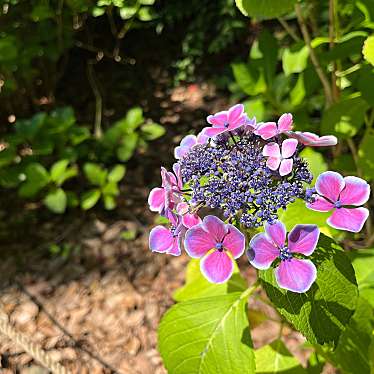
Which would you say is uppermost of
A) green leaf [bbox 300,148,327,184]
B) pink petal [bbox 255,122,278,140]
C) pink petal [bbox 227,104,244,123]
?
pink petal [bbox 255,122,278,140]

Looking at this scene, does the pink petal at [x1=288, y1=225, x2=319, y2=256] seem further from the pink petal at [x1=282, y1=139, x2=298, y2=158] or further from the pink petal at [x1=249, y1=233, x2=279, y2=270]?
the pink petal at [x1=282, y1=139, x2=298, y2=158]

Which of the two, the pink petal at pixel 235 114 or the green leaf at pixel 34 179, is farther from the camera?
the green leaf at pixel 34 179

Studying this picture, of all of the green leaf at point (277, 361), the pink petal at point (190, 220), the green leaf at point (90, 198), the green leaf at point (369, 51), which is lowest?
the green leaf at point (90, 198)

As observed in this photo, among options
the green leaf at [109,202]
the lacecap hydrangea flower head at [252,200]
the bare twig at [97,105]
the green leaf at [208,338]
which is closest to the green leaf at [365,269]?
the green leaf at [208,338]

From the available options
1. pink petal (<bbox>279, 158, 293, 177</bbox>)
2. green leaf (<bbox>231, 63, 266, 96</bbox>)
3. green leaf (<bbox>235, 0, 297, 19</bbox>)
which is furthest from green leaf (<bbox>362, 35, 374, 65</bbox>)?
green leaf (<bbox>231, 63, 266, 96</bbox>)

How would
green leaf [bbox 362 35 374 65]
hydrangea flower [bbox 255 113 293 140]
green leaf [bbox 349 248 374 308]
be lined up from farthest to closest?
green leaf [bbox 349 248 374 308] → green leaf [bbox 362 35 374 65] → hydrangea flower [bbox 255 113 293 140]

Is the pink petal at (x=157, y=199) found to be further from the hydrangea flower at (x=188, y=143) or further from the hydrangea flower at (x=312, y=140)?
the hydrangea flower at (x=312, y=140)

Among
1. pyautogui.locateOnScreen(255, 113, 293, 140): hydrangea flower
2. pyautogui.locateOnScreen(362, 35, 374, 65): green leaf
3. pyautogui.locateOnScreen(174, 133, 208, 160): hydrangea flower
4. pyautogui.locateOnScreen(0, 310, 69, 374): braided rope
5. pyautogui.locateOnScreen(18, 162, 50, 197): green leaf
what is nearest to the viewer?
pyautogui.locateOnScreen(255, 113, 293, 140): hydrangea flower
